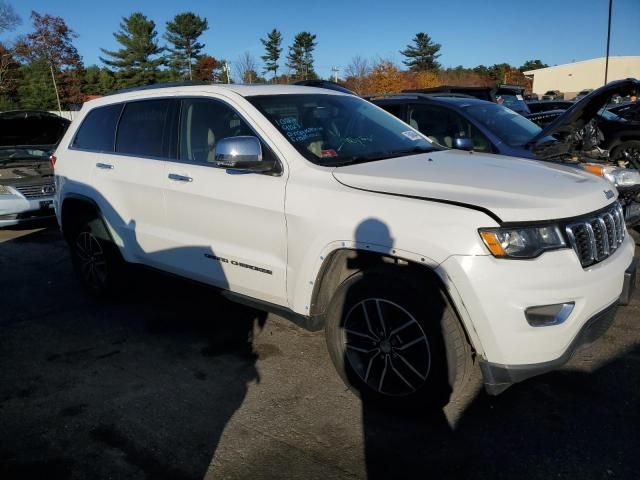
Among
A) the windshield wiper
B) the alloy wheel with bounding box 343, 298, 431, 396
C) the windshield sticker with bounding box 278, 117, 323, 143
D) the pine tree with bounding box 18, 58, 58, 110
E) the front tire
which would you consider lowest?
the alloy wheel with bounding box 343, 298, 431, 396

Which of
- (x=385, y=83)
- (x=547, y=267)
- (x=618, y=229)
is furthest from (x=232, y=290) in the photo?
(x=385, y=83)

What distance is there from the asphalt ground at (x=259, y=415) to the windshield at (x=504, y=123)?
8.21 ft

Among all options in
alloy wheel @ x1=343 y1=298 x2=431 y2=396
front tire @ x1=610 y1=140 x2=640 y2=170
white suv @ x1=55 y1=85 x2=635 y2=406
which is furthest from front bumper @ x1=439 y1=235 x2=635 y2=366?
front tire @ x1=610 y1=140 x2=640 y2=170

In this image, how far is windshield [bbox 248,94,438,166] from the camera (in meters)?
3.46

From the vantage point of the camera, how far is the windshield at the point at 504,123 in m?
6.20

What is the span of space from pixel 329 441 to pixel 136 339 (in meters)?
2.04

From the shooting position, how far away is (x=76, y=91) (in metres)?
49.5

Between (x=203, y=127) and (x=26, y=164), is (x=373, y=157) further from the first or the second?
(x=26, y=164)

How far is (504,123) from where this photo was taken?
6.54 m

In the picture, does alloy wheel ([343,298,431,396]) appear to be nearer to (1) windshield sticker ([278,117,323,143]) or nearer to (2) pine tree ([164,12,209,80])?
(1) windshield sticker ([278,117,323,143])

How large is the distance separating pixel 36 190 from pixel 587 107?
23.9 feet

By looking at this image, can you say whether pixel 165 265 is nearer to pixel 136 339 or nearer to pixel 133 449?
pixel 136 339

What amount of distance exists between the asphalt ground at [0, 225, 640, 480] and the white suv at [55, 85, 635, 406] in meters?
0.30

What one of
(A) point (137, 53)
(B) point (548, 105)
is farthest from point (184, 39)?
(B) point (548, 105)
